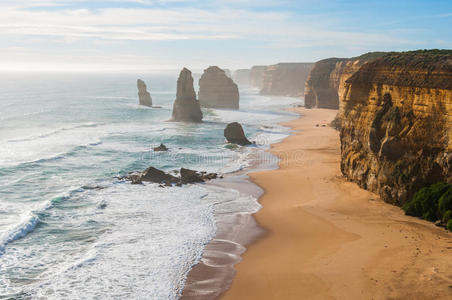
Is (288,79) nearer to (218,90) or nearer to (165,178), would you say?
(218,90)

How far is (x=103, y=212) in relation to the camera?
2714cm

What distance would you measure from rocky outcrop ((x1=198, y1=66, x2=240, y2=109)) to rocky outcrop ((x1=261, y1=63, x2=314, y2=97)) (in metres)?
57.4

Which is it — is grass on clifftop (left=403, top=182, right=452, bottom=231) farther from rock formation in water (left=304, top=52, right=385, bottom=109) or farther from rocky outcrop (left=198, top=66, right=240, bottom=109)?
rocky outcrop (left=198, top=66, right=240, bottom=109)

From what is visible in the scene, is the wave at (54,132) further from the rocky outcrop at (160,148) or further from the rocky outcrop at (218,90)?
the rocky outcrop at (218,90)

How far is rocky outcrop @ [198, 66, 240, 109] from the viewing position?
10388 centimetres

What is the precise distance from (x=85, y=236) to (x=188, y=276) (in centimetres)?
770

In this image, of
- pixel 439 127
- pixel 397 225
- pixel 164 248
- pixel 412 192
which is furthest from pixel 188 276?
pixel 439 127

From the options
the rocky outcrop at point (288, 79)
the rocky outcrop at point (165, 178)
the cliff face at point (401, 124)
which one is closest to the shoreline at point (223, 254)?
the rocky outcrop at point (165, 178)

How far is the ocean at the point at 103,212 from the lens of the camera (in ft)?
59.6

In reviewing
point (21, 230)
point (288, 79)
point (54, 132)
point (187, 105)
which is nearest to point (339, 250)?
point (21, 230)

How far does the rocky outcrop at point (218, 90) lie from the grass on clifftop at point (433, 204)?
8224 cm

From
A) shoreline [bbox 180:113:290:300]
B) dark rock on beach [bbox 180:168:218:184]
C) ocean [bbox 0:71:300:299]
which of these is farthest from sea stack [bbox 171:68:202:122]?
shoreline [bbox 180:113:290:300]

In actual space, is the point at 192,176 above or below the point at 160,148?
below

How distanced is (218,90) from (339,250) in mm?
87496
